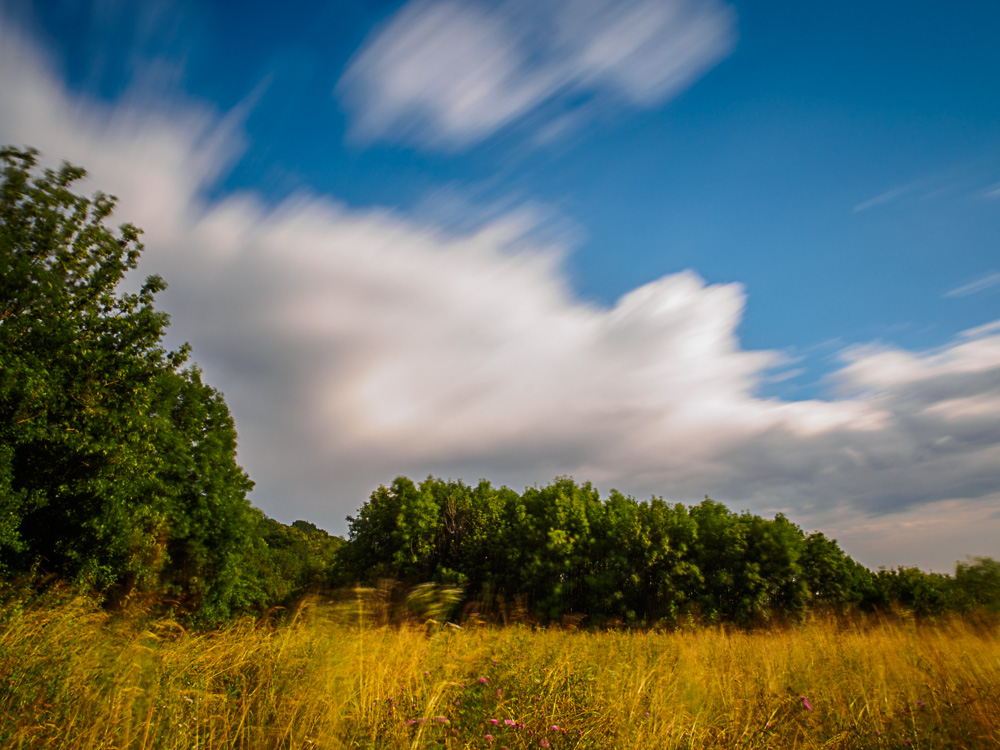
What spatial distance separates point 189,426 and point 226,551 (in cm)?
741

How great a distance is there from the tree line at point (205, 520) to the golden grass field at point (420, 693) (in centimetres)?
336

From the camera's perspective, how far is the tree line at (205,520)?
46.6 feet

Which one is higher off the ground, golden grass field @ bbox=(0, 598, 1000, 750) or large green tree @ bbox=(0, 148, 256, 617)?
large green tree @ bbox=(0, 148, 256, 617)

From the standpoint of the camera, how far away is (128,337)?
A: 1560cm

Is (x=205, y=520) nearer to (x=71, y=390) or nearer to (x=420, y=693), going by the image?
(x=71, y=390)

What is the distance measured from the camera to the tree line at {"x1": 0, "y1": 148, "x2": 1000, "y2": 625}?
1422cm

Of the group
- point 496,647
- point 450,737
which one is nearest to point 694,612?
point 496,647

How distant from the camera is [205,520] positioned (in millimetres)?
28406

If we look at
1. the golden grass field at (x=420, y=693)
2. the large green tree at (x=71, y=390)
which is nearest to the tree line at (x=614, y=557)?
the large green tree at (x=71, y=390)

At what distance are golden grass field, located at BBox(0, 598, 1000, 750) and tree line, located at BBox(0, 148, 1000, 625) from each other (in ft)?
11.0

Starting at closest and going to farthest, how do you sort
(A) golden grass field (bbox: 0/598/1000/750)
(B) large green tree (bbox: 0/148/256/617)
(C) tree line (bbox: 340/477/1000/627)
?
(A) golden grass field (bbox: 0/598/1000/750)
(B) large green tree (bbox: 0/148/256/617)
(C) tree line (bbox: 340/477/1000/627)

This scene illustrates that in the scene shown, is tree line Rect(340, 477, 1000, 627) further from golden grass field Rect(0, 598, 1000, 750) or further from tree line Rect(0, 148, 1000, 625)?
golden grass field Rect(0, 598, 1000, 750)

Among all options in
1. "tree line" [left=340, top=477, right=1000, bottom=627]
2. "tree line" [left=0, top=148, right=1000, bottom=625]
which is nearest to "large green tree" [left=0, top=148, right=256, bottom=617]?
"tree line" [left=0, top=148, right=1000, bottom=625]

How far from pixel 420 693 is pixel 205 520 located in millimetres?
29081
